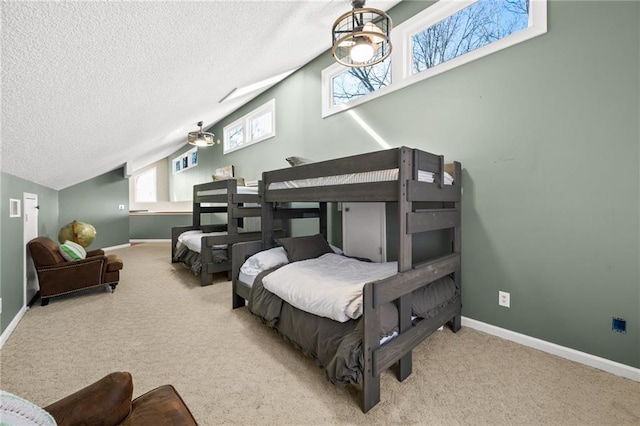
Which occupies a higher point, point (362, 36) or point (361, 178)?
point (362, 36)

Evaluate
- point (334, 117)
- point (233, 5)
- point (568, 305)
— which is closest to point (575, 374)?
point (568, 305)

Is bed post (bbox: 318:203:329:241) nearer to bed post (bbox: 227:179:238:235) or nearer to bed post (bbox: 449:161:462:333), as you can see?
bed post (bbox: 227:179:238:235)

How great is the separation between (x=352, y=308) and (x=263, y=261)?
1.25 metres

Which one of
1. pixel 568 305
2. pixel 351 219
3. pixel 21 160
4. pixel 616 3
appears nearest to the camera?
pixel 616 3

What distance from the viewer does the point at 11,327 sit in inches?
87.8

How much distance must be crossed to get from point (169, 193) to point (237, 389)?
861 centimetres

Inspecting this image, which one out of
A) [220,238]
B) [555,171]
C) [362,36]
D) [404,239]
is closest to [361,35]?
[362,36]

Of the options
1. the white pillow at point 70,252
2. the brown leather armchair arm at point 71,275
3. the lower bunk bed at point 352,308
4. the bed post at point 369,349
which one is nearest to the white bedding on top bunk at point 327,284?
the lower bunk bed at point 352,308

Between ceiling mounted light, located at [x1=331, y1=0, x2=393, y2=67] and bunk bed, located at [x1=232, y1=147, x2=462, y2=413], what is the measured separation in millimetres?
830

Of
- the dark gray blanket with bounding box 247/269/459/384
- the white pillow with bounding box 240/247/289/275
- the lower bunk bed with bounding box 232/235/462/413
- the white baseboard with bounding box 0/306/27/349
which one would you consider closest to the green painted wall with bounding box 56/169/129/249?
the white baseboard with bounding box 0/306/27/349

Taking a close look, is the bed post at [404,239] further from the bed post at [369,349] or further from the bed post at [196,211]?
the bed post at [196,211]

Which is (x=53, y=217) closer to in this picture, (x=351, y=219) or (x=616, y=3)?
(x=351, y=219)

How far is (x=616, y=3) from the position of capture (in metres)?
→ 1.68

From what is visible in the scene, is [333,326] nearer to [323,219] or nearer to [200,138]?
[323,219]
